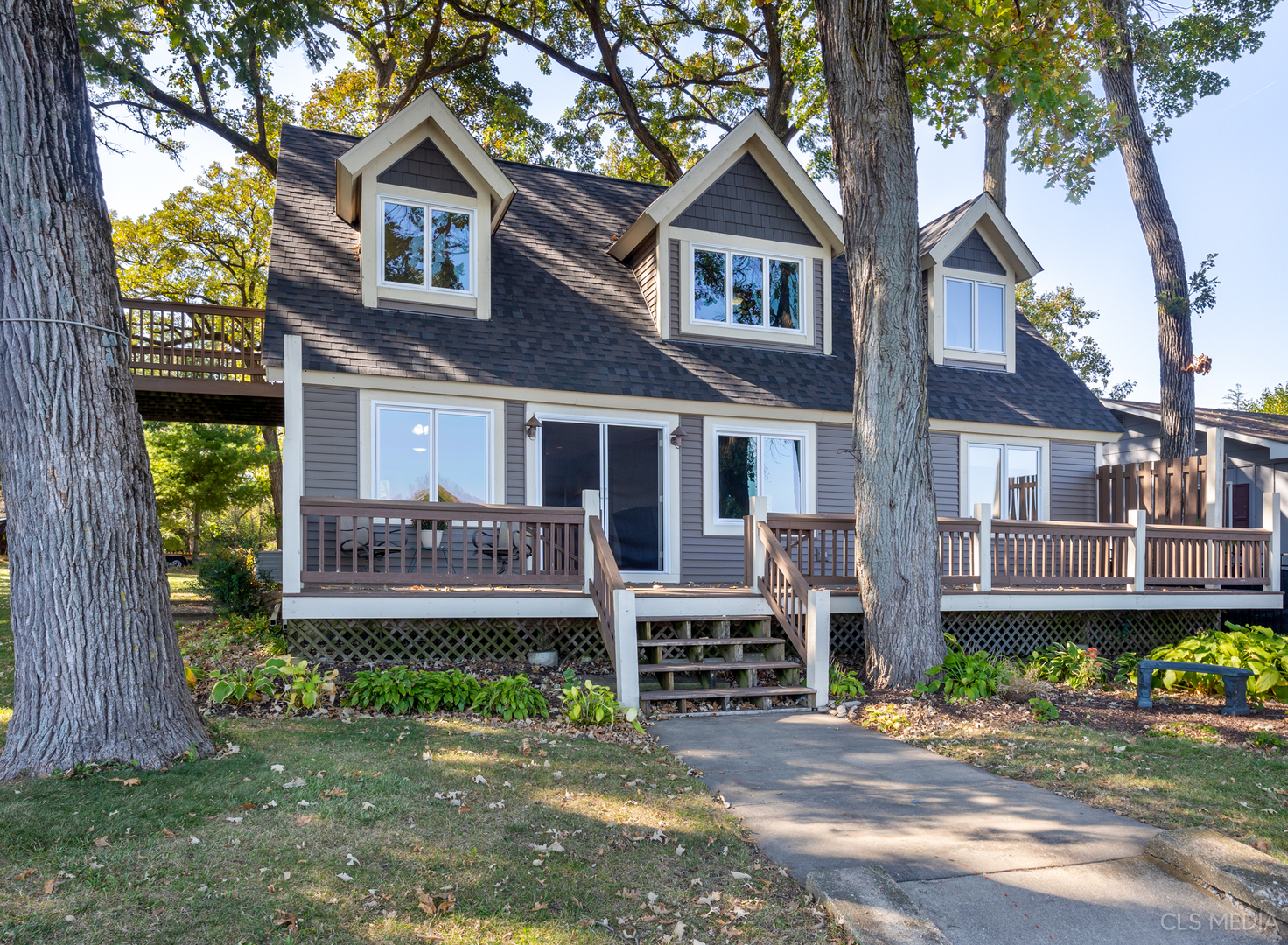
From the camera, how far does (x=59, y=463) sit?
16.8ft

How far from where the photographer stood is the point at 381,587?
899 cm

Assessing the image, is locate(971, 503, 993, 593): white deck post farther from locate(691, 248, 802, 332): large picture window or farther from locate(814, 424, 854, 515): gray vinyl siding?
locate(691, 248, 802, 332): large picture window

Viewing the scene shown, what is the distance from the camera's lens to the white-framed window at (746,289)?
482 inches

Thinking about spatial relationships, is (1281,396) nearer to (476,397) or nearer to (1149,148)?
(1149,148)

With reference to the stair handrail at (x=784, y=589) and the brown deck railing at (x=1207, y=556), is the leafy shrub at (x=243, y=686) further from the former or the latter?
the brown deck railing at (x=1207, y=556)

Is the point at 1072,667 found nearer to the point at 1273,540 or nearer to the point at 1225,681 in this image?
the point at 1225,681

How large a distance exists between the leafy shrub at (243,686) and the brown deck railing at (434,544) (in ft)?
3.97

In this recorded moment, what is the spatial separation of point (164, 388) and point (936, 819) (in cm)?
1115

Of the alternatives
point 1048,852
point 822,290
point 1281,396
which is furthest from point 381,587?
point 1281,396

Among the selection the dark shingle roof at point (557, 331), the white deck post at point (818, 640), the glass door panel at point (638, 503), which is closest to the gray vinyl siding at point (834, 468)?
the dark shingle roof at point (557, 331)

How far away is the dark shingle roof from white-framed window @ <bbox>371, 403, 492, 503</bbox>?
0.53 meters

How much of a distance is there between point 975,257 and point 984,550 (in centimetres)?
606

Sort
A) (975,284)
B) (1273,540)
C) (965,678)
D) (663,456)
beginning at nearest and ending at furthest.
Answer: (965,678), (663,456), (1273,540), (975,284)

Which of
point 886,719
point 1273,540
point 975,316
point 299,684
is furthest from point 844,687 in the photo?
point 975,316
